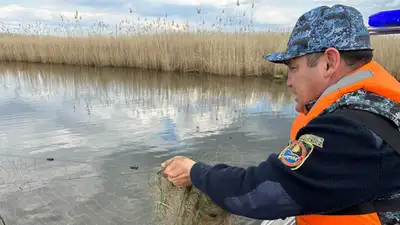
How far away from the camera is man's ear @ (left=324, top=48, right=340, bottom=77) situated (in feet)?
3.86

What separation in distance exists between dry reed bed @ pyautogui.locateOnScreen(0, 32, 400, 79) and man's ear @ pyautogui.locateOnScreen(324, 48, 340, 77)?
1075 cm

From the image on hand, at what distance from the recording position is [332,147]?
40.2 inches

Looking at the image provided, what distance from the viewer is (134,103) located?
8992 millimetres

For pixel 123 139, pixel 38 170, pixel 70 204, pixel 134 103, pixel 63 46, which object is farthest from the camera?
pixel 63 46

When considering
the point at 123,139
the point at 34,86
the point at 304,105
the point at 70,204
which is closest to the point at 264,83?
the point at 123,139

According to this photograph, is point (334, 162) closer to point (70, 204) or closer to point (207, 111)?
point (70, 204)

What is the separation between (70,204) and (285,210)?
3.40m

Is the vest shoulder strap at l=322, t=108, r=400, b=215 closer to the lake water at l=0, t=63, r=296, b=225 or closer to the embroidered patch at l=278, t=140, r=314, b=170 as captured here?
the embroidered patch at l=278, t=140, r=314, b=170

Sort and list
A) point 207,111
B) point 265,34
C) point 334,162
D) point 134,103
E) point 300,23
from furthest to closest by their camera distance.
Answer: point 265,34
point 134,103
point 207,111
point 300,23
point 334,162

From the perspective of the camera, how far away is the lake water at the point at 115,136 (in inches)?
155

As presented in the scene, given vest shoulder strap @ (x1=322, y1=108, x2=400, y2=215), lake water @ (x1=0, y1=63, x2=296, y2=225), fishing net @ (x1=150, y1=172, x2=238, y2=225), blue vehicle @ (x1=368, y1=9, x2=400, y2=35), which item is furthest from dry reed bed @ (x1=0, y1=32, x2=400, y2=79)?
vest shoulder strap @ (x1=322, y1=108, x2=400, y2=215)

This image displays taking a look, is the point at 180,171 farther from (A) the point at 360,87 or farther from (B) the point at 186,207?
(A) the point at 360,87

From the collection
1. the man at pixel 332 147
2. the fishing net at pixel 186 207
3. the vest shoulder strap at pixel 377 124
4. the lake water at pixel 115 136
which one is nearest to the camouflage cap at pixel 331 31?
the man at pixel 332 147

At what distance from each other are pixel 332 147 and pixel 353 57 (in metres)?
0.37
